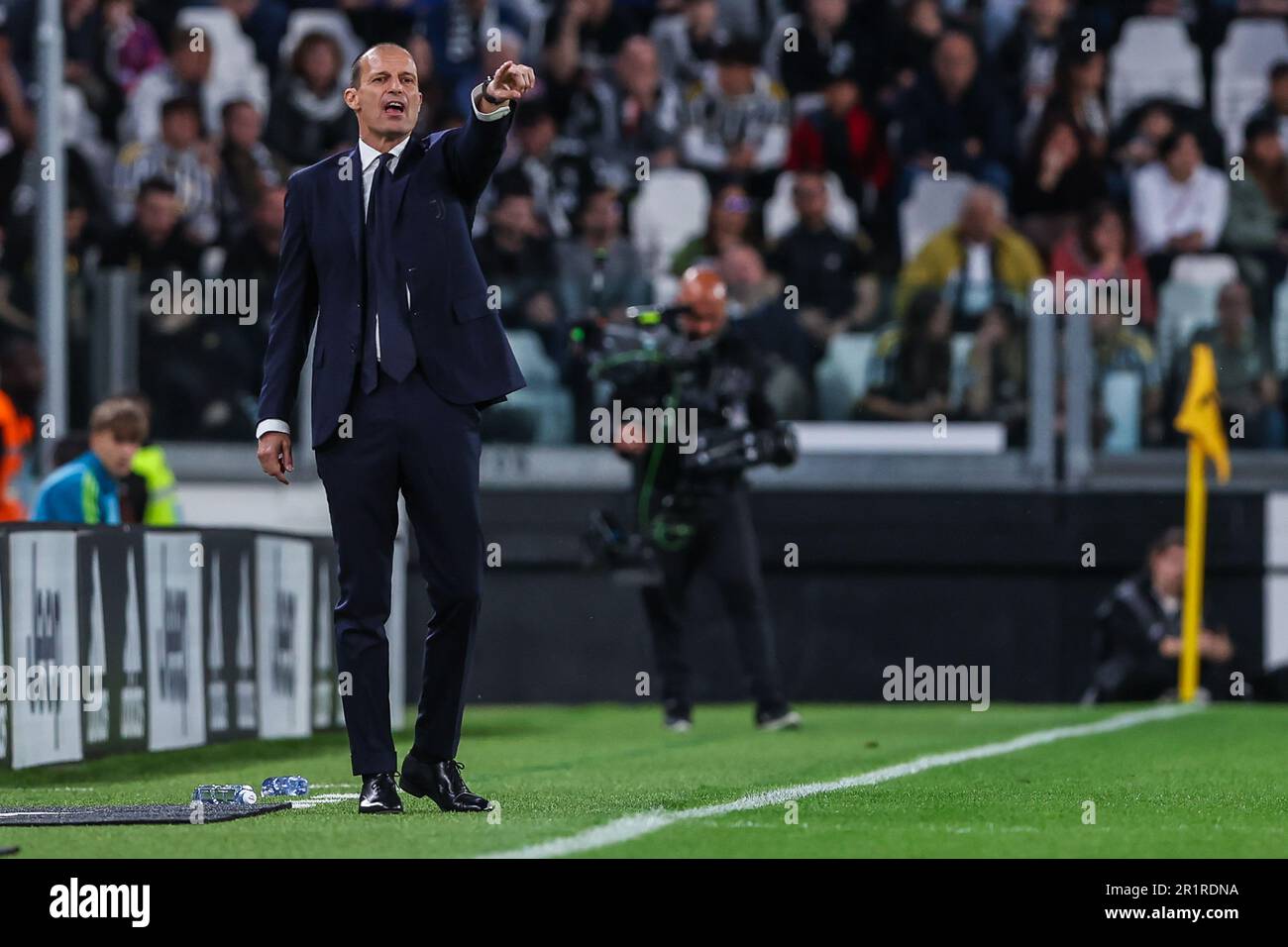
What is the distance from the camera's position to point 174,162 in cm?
1748

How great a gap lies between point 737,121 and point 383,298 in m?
11.4

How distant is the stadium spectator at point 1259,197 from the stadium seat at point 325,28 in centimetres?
634

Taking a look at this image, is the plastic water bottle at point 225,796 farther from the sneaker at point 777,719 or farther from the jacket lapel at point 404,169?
the sneaker at point 777,719

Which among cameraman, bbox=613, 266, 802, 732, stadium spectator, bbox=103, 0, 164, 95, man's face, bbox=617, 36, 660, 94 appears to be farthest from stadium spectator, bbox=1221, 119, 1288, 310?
stadium spectator, bbox=103, 0, 164, 95

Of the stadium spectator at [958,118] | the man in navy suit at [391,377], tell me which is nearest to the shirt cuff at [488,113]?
the man in navy suit at [391,377]

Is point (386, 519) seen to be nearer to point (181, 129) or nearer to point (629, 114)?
point (181, 129)

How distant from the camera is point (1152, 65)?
19047 mm

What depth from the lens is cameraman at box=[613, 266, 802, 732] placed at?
12.9m

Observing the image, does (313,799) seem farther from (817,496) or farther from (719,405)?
(817,496)

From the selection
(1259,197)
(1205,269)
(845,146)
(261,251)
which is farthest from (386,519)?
(1259,197)

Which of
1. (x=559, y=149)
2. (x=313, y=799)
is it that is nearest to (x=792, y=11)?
(x=559, y=149)

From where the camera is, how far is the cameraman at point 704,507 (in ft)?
42.2

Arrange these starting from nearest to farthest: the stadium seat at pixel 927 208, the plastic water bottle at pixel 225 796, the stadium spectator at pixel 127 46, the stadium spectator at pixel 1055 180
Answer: the plastic water bottle at pixel 225 796 < the stadium seat at pixel 927 208 < the stadium spectator at pixel 1055 180 < the stadium spectator at pixel 127 46

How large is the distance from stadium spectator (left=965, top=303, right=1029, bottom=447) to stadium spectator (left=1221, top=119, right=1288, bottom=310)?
1.82 meters
